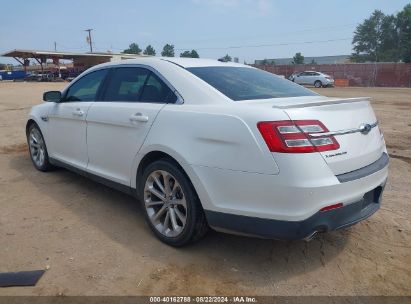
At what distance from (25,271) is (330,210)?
7.65 feet

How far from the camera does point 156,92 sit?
3785mm

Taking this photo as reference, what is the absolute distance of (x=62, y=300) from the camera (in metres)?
2.81

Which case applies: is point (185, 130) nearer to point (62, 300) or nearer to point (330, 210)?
point (330, 210)

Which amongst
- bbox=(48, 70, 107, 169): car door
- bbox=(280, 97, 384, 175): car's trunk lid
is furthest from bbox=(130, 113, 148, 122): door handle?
bbox=(280, 97, 384, 175): car's trunk lid

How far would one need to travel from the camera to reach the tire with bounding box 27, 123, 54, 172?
5754 mm

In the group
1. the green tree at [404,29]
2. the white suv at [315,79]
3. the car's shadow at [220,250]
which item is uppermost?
the green tree at [404,29]

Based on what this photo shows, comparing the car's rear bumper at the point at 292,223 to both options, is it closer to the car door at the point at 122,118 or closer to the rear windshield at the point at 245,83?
the rear windshield at the point at 245,83

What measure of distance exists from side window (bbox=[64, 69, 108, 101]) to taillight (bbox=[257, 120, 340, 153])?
7.95 ft

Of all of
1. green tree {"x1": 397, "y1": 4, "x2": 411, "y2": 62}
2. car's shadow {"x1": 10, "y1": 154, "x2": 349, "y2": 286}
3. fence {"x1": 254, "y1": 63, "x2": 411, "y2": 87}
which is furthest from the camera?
green tree {"x1": 397, "y1": 4, "x2": 411, "y2": 62}

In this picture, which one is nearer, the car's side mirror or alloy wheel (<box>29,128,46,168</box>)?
the car's side mirror

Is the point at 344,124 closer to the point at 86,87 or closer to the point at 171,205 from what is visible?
the point at 171,205

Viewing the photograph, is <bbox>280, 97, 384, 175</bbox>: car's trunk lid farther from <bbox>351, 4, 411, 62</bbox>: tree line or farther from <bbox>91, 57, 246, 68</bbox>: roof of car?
<bbox>351, 4, 411, 62</bbox>: tree line

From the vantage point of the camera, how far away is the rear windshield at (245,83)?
3479mm

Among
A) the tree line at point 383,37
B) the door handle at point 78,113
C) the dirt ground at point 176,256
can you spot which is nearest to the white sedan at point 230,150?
the door handle at point 78,113
